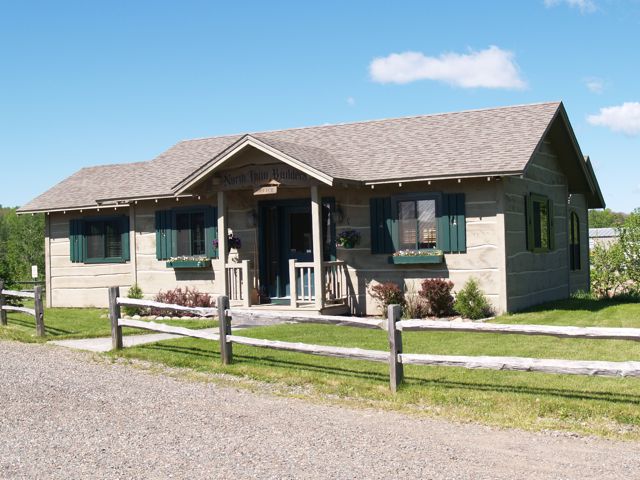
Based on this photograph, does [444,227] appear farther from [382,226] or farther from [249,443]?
[249,443]

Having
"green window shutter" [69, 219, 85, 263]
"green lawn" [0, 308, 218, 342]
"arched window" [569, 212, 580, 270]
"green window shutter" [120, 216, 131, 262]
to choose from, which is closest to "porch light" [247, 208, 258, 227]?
"green lawn" [0, 308, 218, 342]

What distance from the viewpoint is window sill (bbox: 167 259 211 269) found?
19.2 metres

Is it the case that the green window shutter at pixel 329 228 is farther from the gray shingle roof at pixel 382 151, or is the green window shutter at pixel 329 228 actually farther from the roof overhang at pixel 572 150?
the roof overhang at pixel 572 150

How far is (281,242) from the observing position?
18.8 metres

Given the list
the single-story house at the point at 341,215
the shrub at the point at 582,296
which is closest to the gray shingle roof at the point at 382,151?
the single-story house at the point at 341,215

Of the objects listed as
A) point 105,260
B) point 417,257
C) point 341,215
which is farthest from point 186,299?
point 417,257

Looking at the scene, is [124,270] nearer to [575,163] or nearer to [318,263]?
[318,263]

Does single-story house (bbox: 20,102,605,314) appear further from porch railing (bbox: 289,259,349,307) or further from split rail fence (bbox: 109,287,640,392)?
split rail fence (bbox: 109,287,640,392)

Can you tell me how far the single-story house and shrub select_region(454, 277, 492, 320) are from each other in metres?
0.34

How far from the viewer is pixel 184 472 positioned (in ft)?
20.3

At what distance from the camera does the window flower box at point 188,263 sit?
1919 centimetres

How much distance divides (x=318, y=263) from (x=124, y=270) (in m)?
7.31

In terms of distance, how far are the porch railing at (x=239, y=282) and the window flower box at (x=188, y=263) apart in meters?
1.14

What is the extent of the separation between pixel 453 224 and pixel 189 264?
6696 mm
